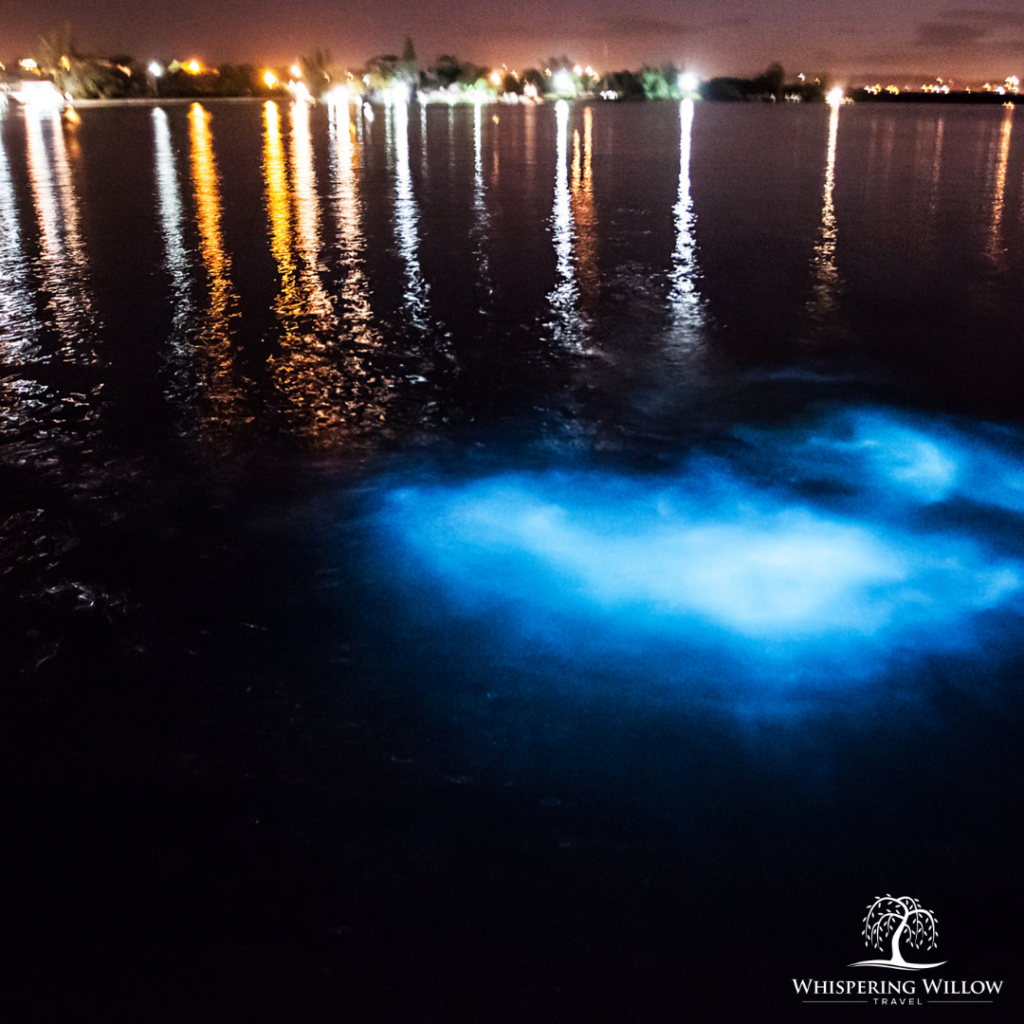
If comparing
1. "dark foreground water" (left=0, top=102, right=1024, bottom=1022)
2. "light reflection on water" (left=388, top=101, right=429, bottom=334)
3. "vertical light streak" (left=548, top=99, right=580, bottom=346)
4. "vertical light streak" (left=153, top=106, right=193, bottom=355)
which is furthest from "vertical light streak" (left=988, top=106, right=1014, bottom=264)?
"vertical light streak" (left=153, top=106, right=193, bottom=355)

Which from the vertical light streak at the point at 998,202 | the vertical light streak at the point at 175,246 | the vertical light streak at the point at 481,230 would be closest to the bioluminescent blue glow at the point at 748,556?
the vertical light streak at the point at 175,246

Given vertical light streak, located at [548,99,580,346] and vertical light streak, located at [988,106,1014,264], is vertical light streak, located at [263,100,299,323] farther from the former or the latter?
vertical light streak, located at [988,106,1014,264]

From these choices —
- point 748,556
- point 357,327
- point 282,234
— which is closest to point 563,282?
point 357,327

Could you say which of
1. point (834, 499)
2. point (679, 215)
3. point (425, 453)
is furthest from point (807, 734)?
point (679, 215)

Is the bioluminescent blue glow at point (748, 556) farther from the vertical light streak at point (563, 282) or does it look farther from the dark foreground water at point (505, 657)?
the vertical light streak at point (563, 282)

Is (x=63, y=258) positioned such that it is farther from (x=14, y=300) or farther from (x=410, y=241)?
(x=410, y=241)

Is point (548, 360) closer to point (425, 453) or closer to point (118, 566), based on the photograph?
point (425, 453)
